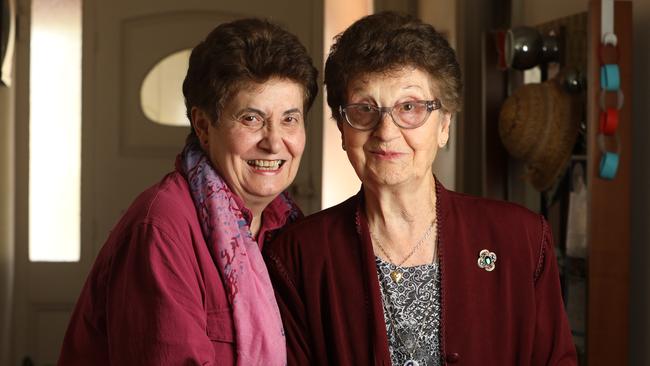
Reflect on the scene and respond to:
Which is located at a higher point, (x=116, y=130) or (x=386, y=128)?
(x=116, y=130)

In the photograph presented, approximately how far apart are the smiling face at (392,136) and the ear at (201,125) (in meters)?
0.28

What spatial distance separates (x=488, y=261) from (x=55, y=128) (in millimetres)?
3390

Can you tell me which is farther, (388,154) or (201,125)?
(201,125)

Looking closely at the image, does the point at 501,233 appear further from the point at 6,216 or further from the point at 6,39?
the point at 6,216

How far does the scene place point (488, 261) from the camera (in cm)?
178

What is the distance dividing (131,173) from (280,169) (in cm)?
294

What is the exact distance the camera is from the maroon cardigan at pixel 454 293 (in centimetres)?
174

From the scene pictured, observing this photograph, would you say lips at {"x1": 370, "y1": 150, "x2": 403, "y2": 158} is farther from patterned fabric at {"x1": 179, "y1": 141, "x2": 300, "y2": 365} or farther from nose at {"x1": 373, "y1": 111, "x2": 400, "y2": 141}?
patterned fabric at {"x1": 179, "y1": 141, "x2": 300, "y2": 365}

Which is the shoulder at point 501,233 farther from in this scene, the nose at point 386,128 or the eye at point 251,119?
the eye at point 251,119

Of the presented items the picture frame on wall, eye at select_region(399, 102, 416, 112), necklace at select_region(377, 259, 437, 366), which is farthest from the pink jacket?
the picture frame on wall

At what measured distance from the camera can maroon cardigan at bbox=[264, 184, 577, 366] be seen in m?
1.74

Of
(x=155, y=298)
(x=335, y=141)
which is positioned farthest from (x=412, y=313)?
(x=335, y=141)

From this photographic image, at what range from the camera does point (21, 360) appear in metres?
4.65

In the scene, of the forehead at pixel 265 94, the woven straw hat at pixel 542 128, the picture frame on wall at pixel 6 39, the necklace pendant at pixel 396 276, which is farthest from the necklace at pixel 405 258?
the picture frame on wall at pixel 6 39
